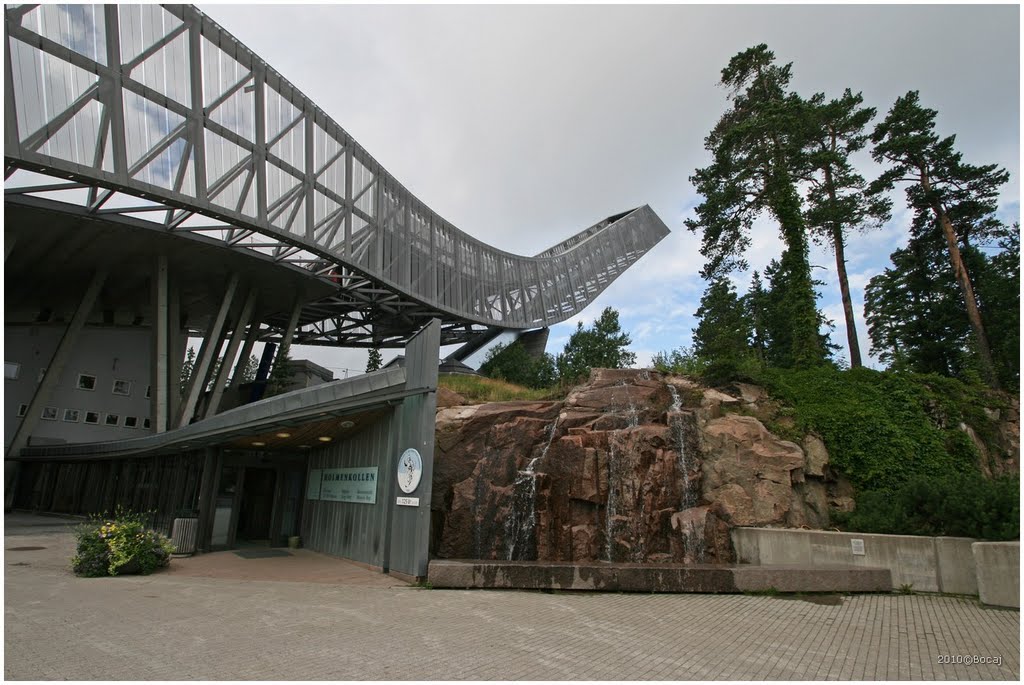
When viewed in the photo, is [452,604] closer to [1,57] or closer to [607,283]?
[1,57]

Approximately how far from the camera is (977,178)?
2347cm

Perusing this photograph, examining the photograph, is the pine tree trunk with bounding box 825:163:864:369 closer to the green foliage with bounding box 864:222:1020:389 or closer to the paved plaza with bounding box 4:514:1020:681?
the green foliage with bounding box 864:222:1020:389

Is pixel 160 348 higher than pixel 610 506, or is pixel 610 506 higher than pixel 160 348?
pixel 160 348

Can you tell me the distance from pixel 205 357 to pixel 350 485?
25.5 m

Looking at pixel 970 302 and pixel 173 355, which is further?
pixel 173 355

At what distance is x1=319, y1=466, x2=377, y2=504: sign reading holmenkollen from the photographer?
13641 millimetres

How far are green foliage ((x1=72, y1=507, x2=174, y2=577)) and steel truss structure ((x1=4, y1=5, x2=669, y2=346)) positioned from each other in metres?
16.5

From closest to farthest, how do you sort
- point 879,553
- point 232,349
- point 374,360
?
point 879,553, point 232,349, point 374,360

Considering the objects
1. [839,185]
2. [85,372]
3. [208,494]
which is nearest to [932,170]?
[839,185]

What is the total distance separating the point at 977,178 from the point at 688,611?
24.8 m

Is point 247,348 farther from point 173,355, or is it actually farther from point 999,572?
point 999,572

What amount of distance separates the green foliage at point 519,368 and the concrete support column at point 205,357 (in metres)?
16.8

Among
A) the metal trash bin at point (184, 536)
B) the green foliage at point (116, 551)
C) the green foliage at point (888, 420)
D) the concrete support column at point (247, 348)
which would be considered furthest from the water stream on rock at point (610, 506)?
the concrete support column at point (247, 348)

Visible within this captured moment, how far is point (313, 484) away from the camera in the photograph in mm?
17188
